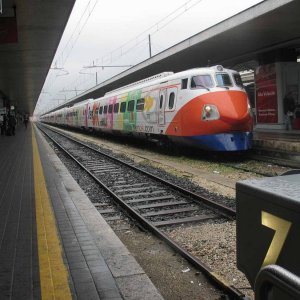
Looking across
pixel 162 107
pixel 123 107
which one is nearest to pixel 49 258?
pixel 162 107

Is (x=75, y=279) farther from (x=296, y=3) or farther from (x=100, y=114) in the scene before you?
(x=100, y=114)

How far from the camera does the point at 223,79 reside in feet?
48.4

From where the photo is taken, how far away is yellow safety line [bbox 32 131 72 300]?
3.76m

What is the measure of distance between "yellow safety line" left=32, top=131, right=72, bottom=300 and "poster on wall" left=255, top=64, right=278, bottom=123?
14.6 m

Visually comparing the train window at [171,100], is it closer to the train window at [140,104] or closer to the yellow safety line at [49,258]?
the train window at [140,104]

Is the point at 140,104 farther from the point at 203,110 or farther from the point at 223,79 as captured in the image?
the point at 203,110

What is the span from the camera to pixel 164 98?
16.2m

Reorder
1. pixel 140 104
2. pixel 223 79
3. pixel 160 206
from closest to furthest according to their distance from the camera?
pixel 160 206 → pixel 223 79 → pixel 140 104

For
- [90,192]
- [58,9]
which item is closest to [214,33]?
[58,9]

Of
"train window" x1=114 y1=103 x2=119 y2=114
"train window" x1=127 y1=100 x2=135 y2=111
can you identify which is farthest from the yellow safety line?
"train window" x1=114 y1=103 x2=119 y2=114

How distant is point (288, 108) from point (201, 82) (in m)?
6.73

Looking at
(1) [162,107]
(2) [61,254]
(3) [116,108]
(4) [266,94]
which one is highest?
(4) [266,94]

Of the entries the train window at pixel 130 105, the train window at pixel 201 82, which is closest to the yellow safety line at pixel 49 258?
the train window at pixel 201 82

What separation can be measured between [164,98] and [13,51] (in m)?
8.07
